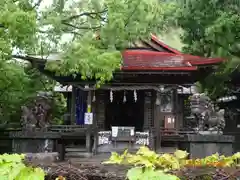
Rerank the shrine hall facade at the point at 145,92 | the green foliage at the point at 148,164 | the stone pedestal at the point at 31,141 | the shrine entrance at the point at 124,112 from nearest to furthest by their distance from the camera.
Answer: the green foliage at the point at 148,164 < the stone pedestal at the point at 31,141 < the shrine hall facade at the point at 145,92 < the shrine entrance at the point at 124,112

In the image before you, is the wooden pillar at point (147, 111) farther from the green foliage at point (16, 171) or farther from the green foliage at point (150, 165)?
the green foliage at point (16, 171)

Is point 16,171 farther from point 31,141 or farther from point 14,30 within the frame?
point 31,141

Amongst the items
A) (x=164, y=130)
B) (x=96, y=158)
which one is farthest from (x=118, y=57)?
(x=164, y=130)

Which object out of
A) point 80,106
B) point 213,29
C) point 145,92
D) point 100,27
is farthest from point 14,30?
point 80,106

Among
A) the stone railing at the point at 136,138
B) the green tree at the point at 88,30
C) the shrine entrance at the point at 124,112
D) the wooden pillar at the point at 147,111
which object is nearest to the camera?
the green tree at the point at 88,30

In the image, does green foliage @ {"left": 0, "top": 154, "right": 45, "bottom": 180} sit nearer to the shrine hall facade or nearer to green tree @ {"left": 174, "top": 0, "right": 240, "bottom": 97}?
the shrine hall facade

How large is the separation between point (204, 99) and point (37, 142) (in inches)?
279

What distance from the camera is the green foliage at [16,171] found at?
241cm

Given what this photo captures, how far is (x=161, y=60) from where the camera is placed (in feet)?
60.3

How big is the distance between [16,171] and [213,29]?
605 inches

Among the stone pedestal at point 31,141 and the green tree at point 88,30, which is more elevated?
the green tree at point 88,30

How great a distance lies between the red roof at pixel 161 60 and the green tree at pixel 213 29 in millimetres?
1226

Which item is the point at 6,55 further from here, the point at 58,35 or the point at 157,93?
the point at 157,93

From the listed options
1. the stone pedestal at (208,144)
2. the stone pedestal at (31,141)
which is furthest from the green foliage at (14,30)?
the stone pedestal at (208,144)
